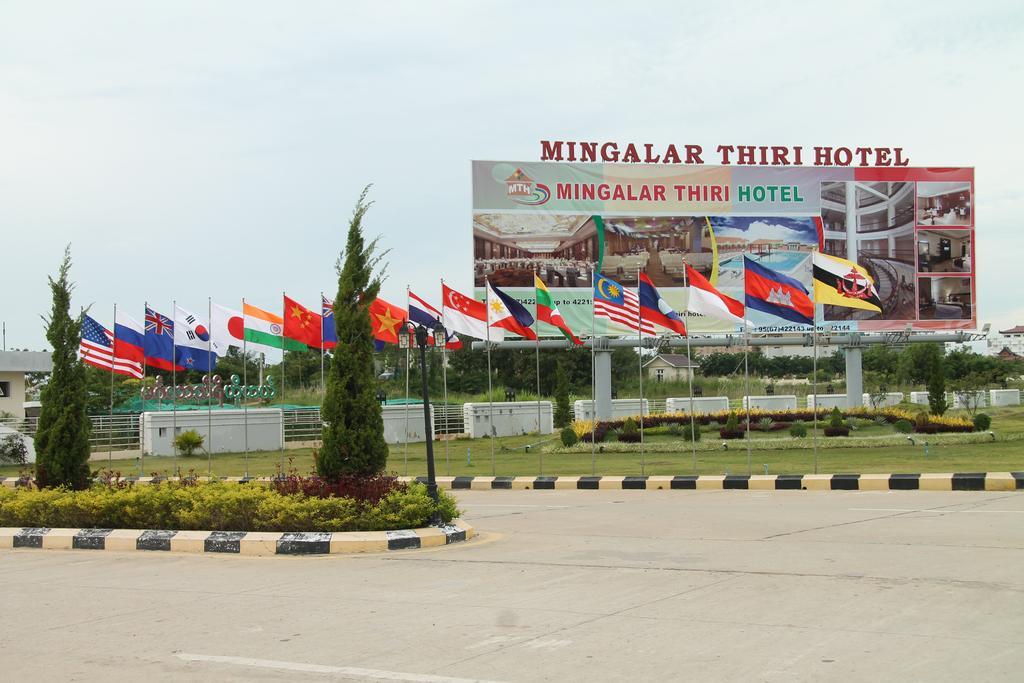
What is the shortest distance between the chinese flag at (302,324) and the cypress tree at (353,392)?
1066 cm

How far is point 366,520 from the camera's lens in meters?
13.0

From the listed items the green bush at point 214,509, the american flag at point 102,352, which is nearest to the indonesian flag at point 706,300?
the green bush at point 214,509

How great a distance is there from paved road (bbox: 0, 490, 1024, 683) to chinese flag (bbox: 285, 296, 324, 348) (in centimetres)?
1204

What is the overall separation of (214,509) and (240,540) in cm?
100

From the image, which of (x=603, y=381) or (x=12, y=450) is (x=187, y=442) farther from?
(x=603, y=381)

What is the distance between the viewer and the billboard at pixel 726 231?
35938mm

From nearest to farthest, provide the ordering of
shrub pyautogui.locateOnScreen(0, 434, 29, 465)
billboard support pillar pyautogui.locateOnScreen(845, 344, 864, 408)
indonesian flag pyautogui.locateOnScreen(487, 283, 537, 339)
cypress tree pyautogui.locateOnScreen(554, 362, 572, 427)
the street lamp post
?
the street lamp post → indonesian flag pyautogui.locateOnScreen(487, 283, 537, 339) → shrub pyautogui.locateOnScreen(0, 434, 29, 465) → cypress tree pyautogui.locateOnScreen(554, 362, 572, 427) → billboard support pillar pyautogui.locateOnScreen(845, 344, 864, 408)

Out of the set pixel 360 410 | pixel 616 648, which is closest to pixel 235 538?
pixel 360 410

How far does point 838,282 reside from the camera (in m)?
22.1

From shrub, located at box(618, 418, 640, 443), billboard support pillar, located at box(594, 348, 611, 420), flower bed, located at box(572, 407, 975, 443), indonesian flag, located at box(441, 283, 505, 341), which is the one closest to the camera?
indonesian flag, located at box(441, 283, 505, 341)

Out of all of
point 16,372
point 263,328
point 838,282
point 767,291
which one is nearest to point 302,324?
point 263,328

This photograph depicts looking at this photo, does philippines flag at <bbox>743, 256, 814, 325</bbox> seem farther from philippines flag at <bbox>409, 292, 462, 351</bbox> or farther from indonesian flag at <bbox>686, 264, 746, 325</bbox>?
philippines flag at <bbox>409, 292, 462, 351</bbox>

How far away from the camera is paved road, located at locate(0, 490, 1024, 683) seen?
21.5 feet

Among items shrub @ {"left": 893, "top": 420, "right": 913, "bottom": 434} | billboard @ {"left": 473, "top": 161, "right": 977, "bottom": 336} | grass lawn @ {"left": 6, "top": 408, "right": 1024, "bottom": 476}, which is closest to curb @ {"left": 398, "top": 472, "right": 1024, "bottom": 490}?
grass lawn @ {"left": 6, "top": 408, "right": 1024, "bottom": 476}
